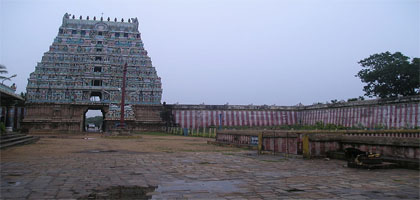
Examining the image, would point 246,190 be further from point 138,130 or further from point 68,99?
point 68,99

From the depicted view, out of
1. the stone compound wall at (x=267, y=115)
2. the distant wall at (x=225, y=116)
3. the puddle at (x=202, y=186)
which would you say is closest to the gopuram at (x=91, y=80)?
the distant wall at (x=225, y=116)

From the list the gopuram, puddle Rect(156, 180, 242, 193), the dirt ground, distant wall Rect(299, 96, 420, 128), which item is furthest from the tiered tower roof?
puddle Rect(156, 180, 242, 193)

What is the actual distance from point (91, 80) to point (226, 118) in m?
20.3

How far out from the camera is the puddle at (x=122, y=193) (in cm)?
450

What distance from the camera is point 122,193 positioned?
4742 millimetres

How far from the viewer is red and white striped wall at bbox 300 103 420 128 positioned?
86.4 feet

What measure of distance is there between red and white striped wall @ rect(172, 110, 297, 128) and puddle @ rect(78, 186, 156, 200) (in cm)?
3634

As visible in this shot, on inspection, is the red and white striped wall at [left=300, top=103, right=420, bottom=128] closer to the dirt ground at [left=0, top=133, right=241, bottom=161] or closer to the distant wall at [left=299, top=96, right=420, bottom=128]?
the distant wall at [left=299, top=96, right=420, bottom=128]

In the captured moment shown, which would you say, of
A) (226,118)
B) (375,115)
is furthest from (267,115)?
(375,115)

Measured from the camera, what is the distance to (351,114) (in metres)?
33.4

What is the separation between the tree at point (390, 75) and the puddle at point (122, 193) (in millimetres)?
39934

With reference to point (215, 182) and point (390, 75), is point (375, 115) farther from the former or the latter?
point (215, 182)

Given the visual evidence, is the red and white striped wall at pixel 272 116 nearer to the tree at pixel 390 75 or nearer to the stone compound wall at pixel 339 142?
the tree at pixel 390 75

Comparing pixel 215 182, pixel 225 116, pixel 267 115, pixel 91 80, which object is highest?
pixel 91 80
